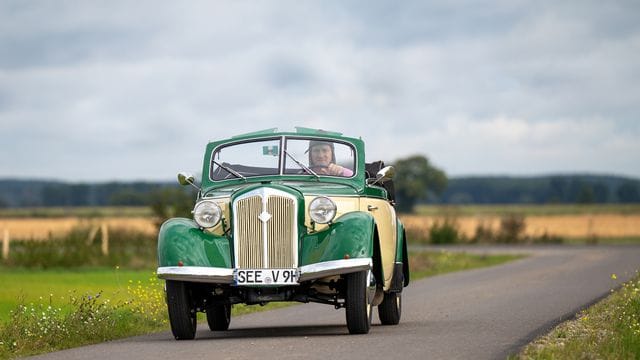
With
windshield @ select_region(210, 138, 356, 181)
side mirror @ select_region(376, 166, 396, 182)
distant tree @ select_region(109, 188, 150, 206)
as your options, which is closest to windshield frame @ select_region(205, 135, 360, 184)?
windshield @ select_region(210, 138, 356, 181)

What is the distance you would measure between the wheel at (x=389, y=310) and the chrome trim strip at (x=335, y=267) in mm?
3011

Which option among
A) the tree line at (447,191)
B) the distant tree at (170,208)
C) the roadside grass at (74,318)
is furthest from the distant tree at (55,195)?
the roadside grass at (74,318)

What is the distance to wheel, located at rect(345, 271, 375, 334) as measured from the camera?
13.9m

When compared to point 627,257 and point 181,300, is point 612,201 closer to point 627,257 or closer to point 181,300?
point 627,257

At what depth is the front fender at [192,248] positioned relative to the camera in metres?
13.9

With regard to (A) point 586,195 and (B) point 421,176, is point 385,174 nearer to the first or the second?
(B) point 421,176

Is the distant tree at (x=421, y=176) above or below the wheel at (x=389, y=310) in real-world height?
above

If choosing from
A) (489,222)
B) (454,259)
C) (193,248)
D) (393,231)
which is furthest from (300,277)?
(489,222)

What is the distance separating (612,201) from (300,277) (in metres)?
188

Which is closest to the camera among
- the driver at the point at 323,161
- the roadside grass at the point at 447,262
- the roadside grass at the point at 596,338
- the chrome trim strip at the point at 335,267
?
the roadside grass at the point at 596,338

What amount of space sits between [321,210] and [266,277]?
39.2 inches

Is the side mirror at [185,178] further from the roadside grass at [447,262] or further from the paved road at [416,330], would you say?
the roadside grass at [447,262]

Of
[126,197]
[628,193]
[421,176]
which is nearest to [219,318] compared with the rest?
[126,197]

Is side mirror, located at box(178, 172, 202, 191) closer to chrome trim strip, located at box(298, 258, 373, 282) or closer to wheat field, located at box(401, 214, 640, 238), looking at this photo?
chrome trim strip, located at box(298, 258, 373, 282)
